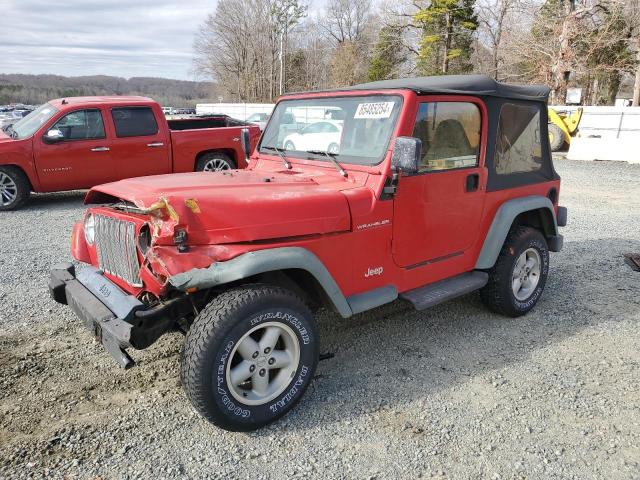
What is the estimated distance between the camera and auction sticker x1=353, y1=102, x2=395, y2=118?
11.3 ft

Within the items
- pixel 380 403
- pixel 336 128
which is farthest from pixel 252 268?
pixel 336 128

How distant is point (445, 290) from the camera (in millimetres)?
3834

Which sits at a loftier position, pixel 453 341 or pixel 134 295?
pixel 134 295

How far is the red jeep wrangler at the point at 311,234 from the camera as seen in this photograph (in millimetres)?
2707

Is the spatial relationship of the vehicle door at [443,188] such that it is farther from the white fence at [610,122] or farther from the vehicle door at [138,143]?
the white fence at [610,122]

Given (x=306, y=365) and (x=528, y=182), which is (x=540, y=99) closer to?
(x=528, y=182)

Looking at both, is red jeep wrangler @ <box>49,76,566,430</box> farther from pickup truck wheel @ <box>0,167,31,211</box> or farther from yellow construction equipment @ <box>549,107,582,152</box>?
yellow construction equipment @ <box>549,107,582,152</box>

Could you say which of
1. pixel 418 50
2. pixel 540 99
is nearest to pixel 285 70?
pixel 418 50

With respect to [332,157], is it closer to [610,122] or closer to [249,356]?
[249,356]

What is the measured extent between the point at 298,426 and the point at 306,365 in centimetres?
36

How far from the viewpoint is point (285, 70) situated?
5294 centimetres

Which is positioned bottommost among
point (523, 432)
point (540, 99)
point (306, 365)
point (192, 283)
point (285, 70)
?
point (523, 432)

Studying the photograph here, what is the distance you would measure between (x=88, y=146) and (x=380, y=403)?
7438 millimetres

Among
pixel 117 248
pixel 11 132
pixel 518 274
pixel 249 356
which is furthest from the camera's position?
pixel 11 132
